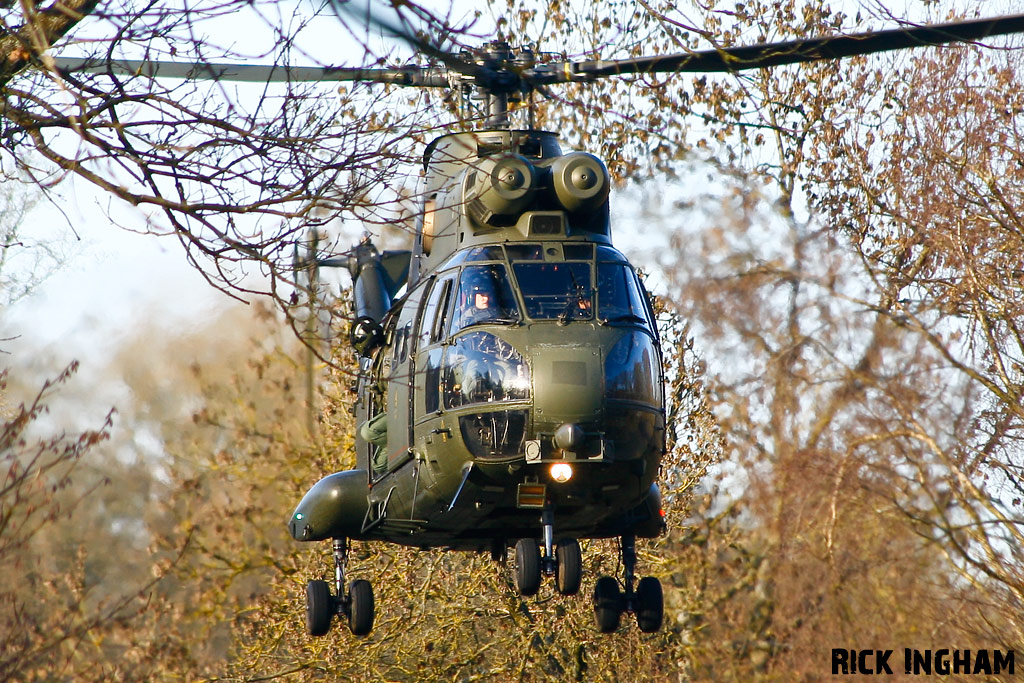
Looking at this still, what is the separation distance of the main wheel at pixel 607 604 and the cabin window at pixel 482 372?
2.33 meters

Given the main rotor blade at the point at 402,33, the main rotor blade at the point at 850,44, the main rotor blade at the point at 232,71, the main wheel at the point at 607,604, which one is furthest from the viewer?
the main wheel at the point at 607,604

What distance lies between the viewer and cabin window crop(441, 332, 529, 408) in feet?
30.1

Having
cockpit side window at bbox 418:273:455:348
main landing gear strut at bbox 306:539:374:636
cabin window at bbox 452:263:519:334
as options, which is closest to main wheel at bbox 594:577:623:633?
main landing gear strut at bbox 306:539:374:636

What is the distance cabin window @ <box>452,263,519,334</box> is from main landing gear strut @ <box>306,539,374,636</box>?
3194 millimetres

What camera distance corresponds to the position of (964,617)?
12.6m

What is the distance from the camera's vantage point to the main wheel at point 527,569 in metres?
9.67

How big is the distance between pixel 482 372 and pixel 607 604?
260cm

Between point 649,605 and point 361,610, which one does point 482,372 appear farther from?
point 361,610

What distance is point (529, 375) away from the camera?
9.12 m

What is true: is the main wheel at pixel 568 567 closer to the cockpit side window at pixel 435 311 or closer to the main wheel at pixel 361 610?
the cockpit side window at pixel 435 311

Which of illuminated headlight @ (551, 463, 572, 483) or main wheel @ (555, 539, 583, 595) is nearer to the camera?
illuminated headlight @ (551, 463, 572, 483)

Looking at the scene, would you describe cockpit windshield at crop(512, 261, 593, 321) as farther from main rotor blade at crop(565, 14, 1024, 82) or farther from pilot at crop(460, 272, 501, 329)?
main rotor blade at crop(565, 14, 1024, 82)

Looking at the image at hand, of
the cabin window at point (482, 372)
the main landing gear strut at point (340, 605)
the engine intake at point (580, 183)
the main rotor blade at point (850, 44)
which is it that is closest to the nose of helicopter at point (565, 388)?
the cabin window at point (482, 372)

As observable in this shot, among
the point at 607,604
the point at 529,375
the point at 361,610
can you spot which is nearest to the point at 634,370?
the point at 529,375
